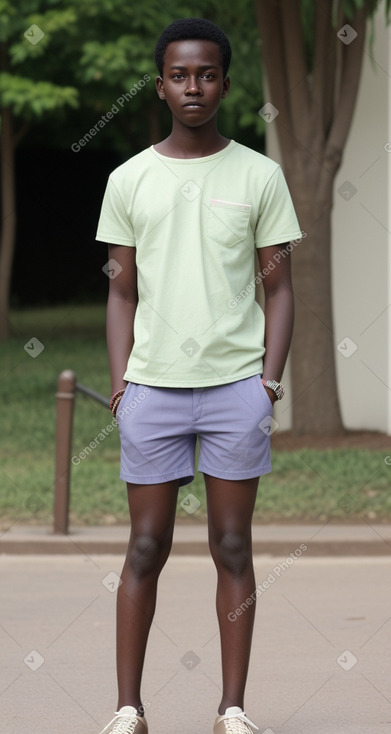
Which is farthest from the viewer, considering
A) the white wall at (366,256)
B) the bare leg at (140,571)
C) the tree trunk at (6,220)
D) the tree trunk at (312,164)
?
the tree trunk at (6,220)

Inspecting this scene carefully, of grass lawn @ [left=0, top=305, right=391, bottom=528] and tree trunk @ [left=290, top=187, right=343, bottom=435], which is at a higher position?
tree trunk @ [left=290, top=187, right=343, bottom=435]

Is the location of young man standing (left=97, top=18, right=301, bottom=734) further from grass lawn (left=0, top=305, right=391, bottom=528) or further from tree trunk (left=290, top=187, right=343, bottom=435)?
tree trunk (left=290, top=187, right=343, bottom=435)

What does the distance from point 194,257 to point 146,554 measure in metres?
0.84

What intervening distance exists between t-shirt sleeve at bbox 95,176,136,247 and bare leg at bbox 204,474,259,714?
2.35ft

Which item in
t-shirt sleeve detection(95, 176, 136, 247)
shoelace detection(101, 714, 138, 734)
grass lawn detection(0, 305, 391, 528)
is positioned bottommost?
grass lawn detection(0, 305, 391, 528)

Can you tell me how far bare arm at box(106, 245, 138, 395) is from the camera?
13.4ft

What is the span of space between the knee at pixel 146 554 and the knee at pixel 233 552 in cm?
15

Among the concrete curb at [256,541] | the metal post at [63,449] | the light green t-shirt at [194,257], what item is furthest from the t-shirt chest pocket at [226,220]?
the metal post at [63,449]

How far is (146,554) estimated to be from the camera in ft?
13.2

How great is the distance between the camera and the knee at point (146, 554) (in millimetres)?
4004

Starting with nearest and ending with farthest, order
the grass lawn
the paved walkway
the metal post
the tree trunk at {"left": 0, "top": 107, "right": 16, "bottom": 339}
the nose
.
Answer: the nose
the paved walkway
the metal post
the grass lawn
the tree trunk at {"left": 0, "top": 107, "right": 16, "bottom": 339}

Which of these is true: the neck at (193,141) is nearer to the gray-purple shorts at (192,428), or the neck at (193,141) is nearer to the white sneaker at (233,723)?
the gray-purple shorts at (192,428)

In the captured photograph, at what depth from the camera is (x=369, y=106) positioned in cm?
1145

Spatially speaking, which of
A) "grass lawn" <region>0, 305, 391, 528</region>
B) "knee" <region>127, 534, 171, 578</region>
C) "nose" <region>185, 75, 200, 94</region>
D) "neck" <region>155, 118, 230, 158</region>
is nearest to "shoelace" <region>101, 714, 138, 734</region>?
"knee" <region>127, 534, 171, 578</region>
